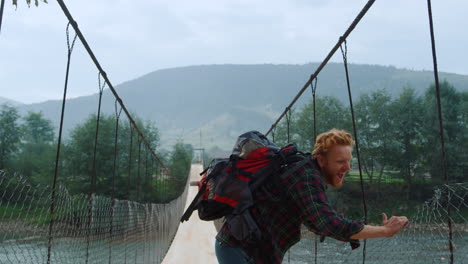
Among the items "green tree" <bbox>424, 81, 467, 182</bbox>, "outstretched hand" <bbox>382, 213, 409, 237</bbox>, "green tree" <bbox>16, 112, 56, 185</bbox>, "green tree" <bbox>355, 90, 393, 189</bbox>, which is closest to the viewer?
"outstretched hand" <bbox>382, 213, 409, 237</bbox>

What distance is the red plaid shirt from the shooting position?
1.27 m

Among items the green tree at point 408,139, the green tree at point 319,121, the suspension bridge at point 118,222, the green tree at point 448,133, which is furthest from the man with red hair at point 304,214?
the green tree at point 319,121

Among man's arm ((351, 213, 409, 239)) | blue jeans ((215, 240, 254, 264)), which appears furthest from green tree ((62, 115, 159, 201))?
man's arm ((351, 213, 409, 239))

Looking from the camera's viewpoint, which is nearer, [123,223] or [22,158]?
[123,223]

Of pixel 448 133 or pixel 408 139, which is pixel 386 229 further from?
pixel 408 139

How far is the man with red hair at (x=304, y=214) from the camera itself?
127 centimetres

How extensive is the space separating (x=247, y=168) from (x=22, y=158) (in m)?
30.8

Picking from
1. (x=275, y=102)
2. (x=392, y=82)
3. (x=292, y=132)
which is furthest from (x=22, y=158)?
(x=275, y=102)

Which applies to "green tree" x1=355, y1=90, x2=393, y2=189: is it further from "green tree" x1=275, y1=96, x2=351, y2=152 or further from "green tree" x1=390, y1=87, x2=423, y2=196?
"green tree" x1=275, y1=96, x2=351, y2=152

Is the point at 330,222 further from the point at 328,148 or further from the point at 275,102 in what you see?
the point at 275,102

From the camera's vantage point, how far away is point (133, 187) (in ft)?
83.6

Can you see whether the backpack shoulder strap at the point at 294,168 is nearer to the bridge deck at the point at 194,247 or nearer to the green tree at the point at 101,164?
the bridge deck at the point at 194,247

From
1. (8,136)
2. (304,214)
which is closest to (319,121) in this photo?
(8,136)

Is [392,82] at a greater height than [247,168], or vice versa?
[392,82]
